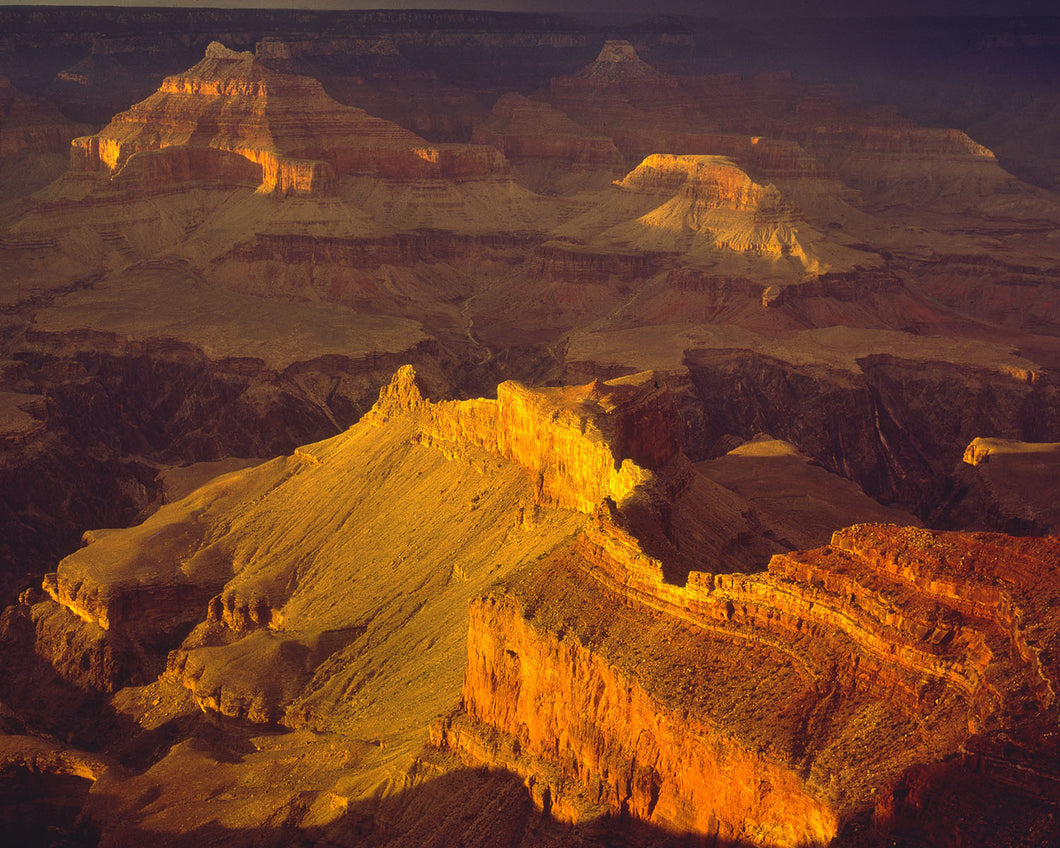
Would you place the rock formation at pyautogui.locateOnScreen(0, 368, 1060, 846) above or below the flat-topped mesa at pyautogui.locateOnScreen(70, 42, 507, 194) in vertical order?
above

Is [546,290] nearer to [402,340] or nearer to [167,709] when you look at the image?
[402,340]

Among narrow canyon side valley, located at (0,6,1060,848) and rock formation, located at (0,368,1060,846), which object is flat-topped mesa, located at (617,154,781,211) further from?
rock formation, located at (0,368,1060,846)

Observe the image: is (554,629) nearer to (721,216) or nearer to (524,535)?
(524,535)

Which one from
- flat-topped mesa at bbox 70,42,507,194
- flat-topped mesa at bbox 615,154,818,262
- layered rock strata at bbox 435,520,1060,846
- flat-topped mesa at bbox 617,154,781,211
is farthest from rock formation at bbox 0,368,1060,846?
flat-topped mesa at bbox 70,42,507,194

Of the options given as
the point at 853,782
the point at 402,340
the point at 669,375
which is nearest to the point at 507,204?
the point at 402,340

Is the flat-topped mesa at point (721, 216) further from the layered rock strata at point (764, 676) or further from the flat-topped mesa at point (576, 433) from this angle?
the layered rock strata at point (764, 676)

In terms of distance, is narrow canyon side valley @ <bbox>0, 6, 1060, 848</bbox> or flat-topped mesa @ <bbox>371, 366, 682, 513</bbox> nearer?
narrow canyon side valley @ <bbox>0, 6, 1060, 848</bbox>
